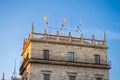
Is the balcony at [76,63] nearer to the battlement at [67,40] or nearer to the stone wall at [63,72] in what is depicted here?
the stone wall at [63,72]

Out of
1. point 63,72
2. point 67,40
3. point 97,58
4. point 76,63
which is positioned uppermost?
point 67,40

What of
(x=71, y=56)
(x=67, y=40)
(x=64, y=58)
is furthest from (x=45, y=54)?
(x=67, y=40)

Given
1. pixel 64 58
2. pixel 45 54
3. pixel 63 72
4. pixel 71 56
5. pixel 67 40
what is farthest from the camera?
pixel 67 40

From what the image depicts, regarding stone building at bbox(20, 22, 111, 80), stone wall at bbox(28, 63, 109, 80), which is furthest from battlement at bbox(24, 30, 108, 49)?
stone wall at bbox(28, 63, 109, 80)

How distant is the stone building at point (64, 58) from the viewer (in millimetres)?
60000

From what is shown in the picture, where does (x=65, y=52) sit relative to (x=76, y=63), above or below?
above

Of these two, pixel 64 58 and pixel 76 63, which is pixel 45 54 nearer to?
Answer: pixel 64 58

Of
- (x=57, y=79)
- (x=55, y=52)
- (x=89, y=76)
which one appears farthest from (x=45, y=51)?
(x=89, y=76)

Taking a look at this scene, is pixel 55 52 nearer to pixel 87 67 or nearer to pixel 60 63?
pixel 60 63

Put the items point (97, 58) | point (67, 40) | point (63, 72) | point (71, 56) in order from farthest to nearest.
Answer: point (97, 58), point (67, 40), point (71, 56), point (63, 72)

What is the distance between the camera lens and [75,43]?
208ft

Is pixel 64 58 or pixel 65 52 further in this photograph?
pixel 65 52

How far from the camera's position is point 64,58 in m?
62.2

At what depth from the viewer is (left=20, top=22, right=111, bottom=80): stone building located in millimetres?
60000
